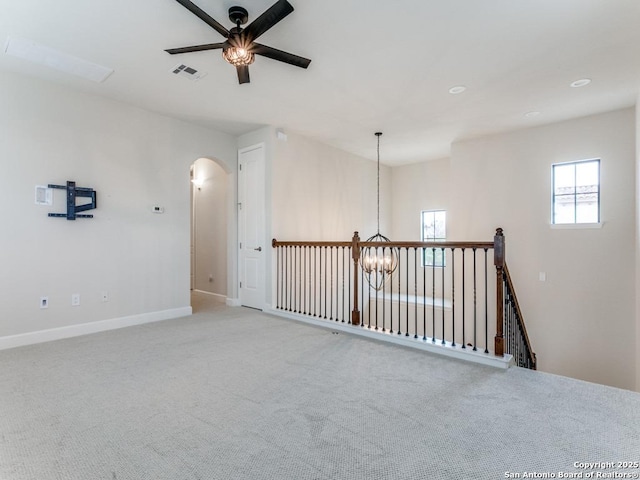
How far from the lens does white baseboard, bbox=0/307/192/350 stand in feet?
10.8

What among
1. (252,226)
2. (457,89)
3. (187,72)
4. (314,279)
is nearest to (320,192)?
(252,226)

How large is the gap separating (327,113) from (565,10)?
106 inches

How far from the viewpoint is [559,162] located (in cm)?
477

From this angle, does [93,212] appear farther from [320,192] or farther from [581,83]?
[581,83]

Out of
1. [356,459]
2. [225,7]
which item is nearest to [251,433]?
[356,459]

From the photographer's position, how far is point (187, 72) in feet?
10.7

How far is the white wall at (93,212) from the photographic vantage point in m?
3.30

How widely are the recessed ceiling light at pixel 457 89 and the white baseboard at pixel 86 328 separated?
457cm

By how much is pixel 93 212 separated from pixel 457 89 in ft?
15.0

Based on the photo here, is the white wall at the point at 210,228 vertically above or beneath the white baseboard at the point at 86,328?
above

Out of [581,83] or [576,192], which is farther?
[576,192]

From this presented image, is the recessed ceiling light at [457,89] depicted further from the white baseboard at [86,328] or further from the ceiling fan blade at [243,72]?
the white baseboard at [86,328]

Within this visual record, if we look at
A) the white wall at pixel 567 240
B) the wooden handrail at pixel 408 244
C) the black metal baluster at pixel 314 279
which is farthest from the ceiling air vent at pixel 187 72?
the white wall at pixel 567 240

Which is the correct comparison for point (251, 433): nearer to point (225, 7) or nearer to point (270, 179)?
point (225, 7)
